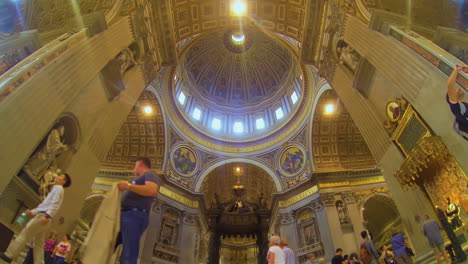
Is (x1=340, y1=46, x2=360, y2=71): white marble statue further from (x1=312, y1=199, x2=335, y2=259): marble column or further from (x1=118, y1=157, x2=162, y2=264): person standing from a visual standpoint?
(x1=312, y1=199, x2=335, y2=259): marble column

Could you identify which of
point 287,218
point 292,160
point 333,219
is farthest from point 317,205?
point 292,160

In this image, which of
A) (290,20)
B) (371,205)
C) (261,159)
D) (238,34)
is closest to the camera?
(290,20)

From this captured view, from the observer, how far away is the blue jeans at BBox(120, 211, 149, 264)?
8.59ft

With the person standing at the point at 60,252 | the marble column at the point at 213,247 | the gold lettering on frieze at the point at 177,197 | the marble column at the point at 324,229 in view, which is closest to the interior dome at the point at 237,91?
the gold lettering on frieze at the point at 177,197

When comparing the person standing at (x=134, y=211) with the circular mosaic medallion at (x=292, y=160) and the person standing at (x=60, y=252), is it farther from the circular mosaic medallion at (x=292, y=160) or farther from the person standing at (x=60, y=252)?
the circular mosaic medallion at (x=292, y=160)

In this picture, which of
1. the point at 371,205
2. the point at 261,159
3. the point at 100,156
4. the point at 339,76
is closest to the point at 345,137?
the point at 371,205

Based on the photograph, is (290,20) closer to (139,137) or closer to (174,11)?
(174,11)

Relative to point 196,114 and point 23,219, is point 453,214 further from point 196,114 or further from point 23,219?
point 196,114

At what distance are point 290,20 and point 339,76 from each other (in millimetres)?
4734

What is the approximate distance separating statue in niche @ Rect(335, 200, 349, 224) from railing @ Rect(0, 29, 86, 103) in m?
16.3

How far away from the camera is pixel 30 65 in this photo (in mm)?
5484

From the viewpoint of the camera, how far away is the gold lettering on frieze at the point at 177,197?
17.8 m

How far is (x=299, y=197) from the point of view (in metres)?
18.5

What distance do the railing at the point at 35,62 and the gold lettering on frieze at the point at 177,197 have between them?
40.8ft
